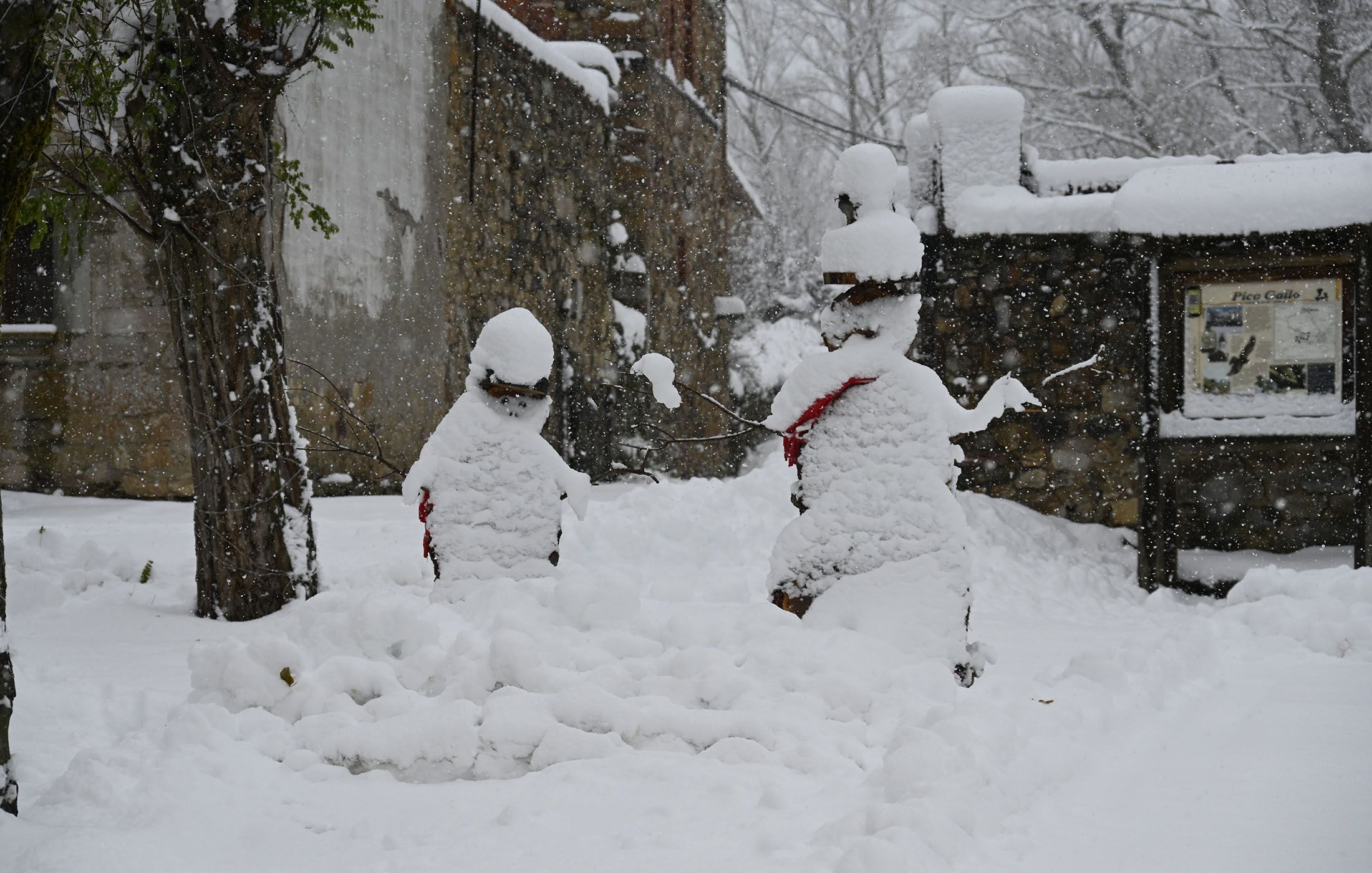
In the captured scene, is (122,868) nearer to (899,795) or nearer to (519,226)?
(899,795)

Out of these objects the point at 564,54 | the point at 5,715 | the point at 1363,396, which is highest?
the point at 564,54

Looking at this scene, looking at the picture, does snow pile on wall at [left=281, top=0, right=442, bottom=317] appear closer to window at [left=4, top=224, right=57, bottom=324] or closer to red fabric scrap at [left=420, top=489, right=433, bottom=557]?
window at [left=4, top=224, right=57, bottom=324]

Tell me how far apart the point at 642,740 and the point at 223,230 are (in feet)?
12.0

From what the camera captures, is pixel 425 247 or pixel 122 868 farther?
pixel 425 247

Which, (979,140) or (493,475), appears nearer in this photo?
(493,475)

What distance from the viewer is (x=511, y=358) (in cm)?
522

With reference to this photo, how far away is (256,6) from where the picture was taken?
5.73 metres

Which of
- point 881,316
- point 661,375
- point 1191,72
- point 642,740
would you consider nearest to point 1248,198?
point 881,316

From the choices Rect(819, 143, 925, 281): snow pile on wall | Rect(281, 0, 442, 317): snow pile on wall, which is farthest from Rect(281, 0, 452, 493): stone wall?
Rect(819, 143, 925, 281): snow pile on wall

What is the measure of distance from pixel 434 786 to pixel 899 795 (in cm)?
132

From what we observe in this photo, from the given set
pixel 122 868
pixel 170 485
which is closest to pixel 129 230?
pixel 170 485

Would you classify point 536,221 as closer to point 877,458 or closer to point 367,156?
point 367,156

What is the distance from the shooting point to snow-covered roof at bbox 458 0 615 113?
39.2 ft

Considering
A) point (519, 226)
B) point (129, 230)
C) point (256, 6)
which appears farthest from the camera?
point (519, 226)
